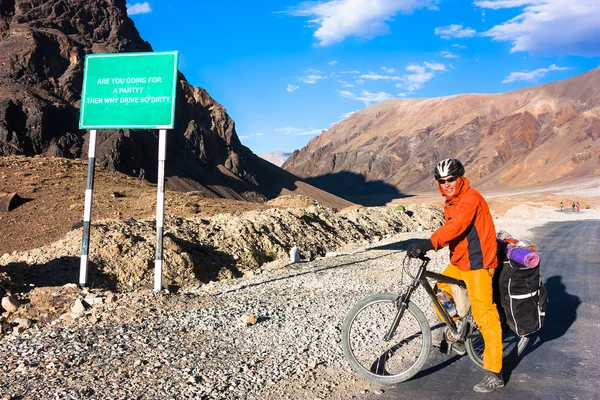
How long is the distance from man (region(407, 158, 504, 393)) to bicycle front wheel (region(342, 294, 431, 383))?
530mm

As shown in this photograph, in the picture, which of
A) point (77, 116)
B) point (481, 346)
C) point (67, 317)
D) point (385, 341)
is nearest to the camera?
point (385, 341)

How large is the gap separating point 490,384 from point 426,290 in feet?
3.32

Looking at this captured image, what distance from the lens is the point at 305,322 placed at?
6.47m

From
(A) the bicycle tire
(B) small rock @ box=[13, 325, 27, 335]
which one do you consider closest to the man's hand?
(A) the bicycle tire

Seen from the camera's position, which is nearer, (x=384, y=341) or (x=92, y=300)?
(x=384, y=341)

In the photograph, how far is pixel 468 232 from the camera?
14.6 ft

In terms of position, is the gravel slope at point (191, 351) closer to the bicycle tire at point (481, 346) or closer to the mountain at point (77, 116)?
the bicycle tire at point (481, 346)

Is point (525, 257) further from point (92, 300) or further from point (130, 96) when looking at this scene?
point (130, 96)

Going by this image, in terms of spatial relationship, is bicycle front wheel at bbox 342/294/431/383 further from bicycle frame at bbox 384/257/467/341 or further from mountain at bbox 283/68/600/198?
mountain at bbox 283/68/600/198

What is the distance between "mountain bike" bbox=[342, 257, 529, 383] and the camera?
4.49 metres

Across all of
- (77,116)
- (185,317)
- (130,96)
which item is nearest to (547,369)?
(185,317)

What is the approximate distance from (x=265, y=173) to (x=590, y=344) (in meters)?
75.0

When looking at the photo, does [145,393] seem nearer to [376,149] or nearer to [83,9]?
[83,9]

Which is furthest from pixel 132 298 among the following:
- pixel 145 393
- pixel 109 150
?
pixel 109 150
